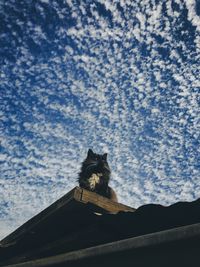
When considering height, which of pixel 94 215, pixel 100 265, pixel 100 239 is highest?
pixel 94 215

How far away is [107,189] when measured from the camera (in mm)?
6301

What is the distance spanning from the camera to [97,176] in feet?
21.4

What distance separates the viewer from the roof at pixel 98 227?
7.82 ft

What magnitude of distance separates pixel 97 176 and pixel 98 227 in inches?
124

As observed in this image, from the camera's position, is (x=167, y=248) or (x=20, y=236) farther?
(x=20, y=236)

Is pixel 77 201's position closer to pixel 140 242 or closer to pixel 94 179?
pixel 140 242

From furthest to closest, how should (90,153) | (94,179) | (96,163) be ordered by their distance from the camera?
(90,153), (96,163), (94,179)

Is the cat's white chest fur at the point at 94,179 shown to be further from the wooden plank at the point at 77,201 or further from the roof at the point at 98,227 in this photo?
A: the wooden plank at the point at 77,201

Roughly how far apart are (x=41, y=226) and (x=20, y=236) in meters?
0.52

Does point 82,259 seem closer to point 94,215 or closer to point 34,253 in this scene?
point 94,215

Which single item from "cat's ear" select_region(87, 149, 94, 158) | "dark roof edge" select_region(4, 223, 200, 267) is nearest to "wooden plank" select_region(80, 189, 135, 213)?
"dark roof edge" select_region(4, 223, 200, 267)

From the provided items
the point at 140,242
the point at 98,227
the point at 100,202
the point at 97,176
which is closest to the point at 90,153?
the point at 97,176

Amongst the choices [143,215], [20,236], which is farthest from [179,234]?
[20,236]

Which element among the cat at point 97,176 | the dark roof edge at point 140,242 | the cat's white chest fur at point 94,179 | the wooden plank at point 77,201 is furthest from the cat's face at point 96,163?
the dark roof edge at point 140,242
